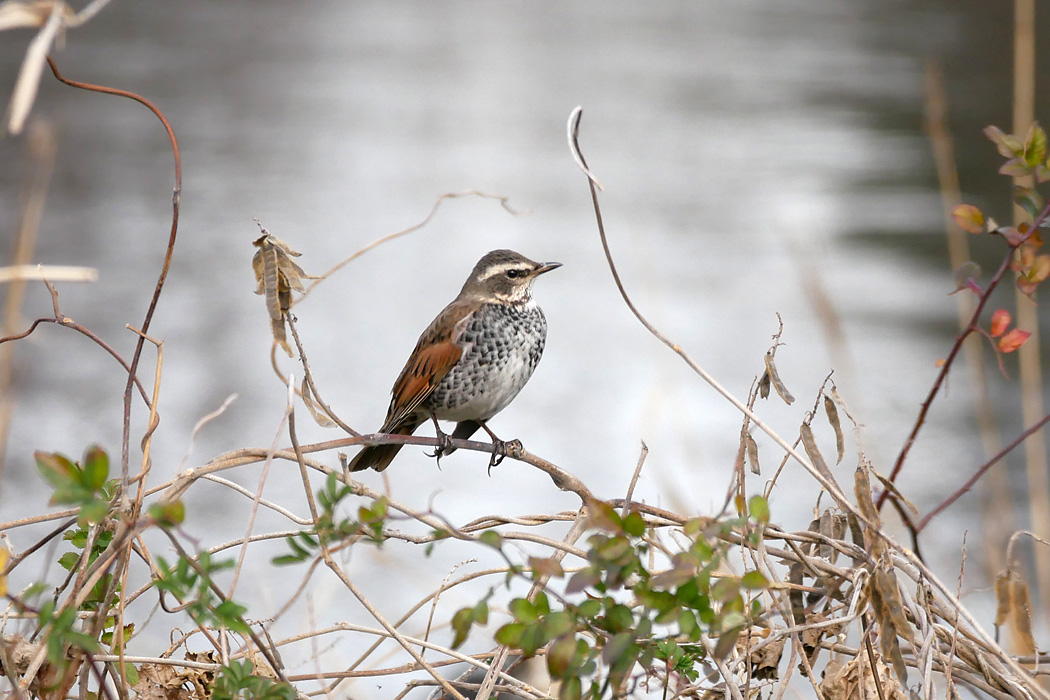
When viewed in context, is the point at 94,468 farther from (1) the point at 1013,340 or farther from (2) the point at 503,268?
(2) the point at 503,268

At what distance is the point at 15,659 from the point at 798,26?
973 inches

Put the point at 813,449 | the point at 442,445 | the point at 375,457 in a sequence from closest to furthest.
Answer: the point at 813,449
the point at 442,445
the point at 375,457

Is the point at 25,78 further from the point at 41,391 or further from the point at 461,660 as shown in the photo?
the point at 41,391

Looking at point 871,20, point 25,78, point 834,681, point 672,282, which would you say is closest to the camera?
point 25,78

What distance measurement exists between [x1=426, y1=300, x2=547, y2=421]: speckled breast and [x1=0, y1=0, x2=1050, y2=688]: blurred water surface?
0.57m

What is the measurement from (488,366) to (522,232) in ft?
26.3

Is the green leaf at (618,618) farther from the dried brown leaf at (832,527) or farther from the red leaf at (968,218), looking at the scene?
the red leaf at (968,218)

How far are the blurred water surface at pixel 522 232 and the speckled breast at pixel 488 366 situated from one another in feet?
1.87

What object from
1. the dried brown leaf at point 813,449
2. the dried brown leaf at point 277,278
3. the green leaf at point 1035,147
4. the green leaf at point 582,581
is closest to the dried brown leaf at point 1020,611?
the dried brown leaf at point 813,449

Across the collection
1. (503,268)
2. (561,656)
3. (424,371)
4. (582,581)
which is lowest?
(561,656)

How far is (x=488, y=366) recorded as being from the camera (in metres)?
3.83

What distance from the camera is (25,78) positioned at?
164cm

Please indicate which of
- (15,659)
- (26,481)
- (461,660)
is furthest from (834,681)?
(26,481)

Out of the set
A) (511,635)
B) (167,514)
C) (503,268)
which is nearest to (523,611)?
(511,635)
